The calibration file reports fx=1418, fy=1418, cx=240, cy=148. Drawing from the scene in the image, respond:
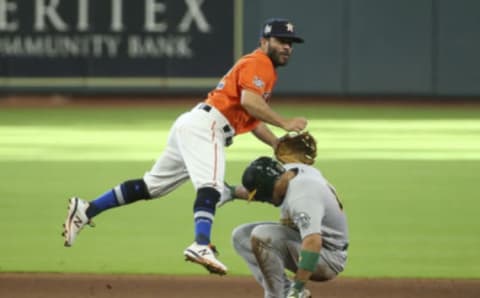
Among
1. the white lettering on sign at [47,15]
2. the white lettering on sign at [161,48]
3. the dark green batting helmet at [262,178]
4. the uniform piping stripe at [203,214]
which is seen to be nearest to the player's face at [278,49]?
the uniform piping stripe at [203,214]

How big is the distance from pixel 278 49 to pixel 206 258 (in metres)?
1.55

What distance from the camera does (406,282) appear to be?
8.52 meters

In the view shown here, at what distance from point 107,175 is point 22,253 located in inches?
192

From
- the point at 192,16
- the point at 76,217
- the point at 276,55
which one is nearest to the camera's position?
the point at 276,55

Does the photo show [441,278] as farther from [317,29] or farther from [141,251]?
[317,29]

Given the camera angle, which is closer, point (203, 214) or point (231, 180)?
point (203, 214)

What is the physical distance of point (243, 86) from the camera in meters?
8.66

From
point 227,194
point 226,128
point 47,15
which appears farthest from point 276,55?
point 47,15

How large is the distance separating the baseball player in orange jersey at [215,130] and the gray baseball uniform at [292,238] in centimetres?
98

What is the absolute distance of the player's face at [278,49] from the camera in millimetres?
8719

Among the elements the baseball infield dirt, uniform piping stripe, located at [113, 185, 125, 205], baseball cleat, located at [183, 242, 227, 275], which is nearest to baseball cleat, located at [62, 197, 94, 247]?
uniform piping stripe, located at [113, 185, 125, 205]

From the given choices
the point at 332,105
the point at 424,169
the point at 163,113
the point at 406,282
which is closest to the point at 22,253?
the point at 406,282

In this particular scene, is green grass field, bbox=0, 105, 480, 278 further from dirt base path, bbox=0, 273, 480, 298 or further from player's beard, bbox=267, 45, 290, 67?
player's beard, bbox=267, 45, 290, 67

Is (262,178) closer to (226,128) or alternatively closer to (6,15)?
(226,128)
